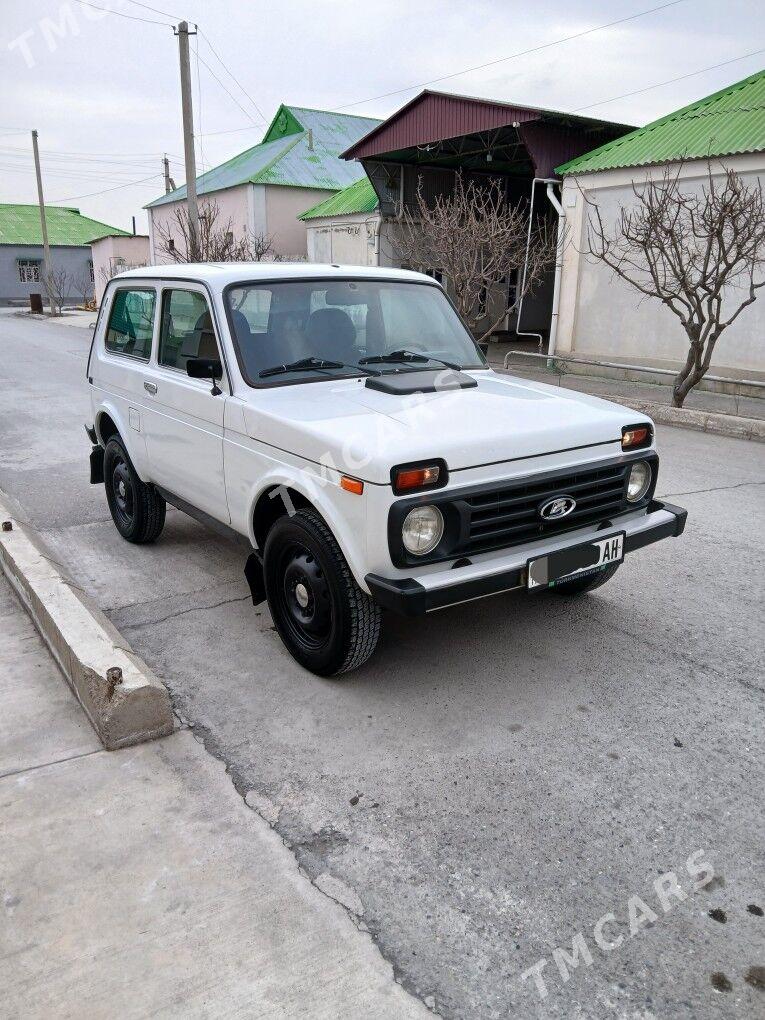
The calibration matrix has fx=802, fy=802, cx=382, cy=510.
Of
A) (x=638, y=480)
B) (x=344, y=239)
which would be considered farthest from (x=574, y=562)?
(x=344, y=239)

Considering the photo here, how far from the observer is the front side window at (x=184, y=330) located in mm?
4484

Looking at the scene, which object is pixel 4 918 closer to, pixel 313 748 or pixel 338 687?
pixel 313 748

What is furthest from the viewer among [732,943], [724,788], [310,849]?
[724,788]

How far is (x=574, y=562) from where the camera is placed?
12.1ft

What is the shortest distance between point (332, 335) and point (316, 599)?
5.08 feet

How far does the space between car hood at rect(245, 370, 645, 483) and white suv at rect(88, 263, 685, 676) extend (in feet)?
0.04

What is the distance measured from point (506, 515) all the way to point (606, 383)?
11.8 m

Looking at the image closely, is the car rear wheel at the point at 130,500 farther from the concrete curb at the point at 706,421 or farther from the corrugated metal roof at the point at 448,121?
the corrugated metal roof at the point at 448,121

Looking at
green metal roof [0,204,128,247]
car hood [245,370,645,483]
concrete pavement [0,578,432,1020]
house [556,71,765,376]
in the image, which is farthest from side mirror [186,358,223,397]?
green metal roof [0,204,128,247]

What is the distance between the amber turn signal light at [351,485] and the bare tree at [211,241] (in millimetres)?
18090

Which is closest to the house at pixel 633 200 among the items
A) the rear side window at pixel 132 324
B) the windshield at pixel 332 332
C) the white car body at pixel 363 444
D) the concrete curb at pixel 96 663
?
the windshield at pixel 332 332

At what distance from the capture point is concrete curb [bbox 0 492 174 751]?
3.32 m

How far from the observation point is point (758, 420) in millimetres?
10172

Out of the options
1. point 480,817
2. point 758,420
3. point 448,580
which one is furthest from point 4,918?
point 758,420
